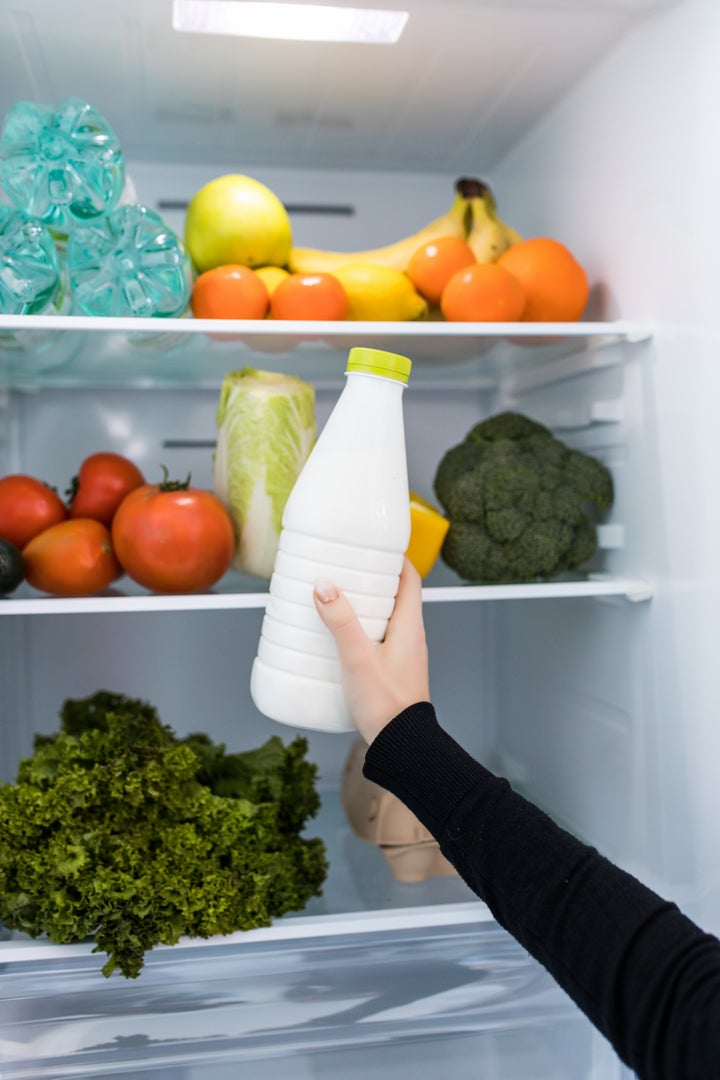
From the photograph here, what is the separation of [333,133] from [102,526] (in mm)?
735

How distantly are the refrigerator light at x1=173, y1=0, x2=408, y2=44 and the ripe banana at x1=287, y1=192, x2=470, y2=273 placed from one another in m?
0.28

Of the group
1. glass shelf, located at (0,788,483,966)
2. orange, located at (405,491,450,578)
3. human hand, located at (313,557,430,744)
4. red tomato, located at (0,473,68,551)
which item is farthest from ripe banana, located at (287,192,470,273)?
glass shelf, located at (0,788,483,966)

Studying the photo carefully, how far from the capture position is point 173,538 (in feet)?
3.62

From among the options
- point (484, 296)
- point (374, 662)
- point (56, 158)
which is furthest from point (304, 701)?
point (56, 158)

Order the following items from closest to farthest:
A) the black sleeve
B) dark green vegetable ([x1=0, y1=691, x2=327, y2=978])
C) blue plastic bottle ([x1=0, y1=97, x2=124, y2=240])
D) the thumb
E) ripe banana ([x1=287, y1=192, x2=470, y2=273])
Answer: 1. the black sleeve
2. the thumb
3. dark green vegetable ([x1=0, y1=691, x2=327, y2=978])
4. blue plastic bottle ([x1=0, y1=97, x2=124, y2=240])
5. ripe banana ([x1=287, y1=192, x2=470, y2=273])

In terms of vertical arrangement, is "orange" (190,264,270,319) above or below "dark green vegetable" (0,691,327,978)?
above

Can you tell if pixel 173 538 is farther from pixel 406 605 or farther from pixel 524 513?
pixel 524 513

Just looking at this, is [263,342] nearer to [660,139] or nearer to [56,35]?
[56,35]

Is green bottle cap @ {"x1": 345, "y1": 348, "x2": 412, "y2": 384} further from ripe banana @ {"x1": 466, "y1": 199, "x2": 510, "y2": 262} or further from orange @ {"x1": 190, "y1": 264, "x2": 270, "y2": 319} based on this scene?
ripe banana @ {"x1": 466, "y1": 199, "x2": 510, "y2": 262}

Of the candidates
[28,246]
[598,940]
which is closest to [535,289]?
[28,246]

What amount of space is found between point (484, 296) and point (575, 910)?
2.46 feet

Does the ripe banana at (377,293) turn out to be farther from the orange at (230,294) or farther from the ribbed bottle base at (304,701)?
the ribbed bottle base at (304,701)

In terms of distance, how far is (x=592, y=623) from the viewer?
134cm

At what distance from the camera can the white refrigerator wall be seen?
103 centimetres
